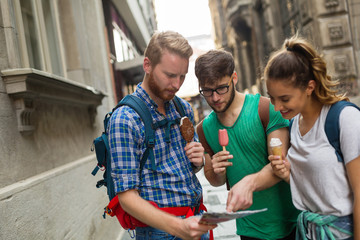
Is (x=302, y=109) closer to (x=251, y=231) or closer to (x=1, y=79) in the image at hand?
(x=251, y=231)

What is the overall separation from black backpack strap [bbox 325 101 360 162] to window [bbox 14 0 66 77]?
280 cm

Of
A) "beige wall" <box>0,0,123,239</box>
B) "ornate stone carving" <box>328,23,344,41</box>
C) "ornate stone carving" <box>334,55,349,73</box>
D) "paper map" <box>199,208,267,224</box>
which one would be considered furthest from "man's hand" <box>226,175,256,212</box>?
"ornate stone carving" <box>328,23,344,41</box>

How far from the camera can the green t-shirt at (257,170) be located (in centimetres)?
218

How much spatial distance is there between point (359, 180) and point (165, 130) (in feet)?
3.63

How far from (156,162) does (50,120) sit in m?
1.99

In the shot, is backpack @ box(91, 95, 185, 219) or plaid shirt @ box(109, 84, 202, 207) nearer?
plaid shirt @ box(109, 84, 202, 207)

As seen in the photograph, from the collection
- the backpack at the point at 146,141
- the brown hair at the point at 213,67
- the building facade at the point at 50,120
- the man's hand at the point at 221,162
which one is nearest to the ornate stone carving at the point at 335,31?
the building facade at the point at 50,120

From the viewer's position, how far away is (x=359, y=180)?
1.55 metres

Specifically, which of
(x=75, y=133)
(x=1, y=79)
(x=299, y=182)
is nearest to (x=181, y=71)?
(x=299, y=182)

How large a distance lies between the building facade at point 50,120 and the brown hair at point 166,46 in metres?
1.23

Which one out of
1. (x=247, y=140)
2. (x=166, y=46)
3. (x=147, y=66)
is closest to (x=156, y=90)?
(x=147, y=66)

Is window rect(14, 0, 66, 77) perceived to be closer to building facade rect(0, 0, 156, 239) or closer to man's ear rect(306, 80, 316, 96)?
building facade rect(0, 0, 156, 239)

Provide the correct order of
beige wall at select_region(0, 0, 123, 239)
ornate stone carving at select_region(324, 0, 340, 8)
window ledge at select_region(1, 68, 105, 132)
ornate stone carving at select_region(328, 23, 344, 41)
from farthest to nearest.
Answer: ornate stone carving at select_region(328, 23, 344, 41) < ornate stone carving at select_region(324, 0, 340, 8) < window ledge at select_region(1, 68, 105, 132) < beige wall at select_region(0, 0, 123, 239)

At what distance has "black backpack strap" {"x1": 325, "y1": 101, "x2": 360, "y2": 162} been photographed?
1.63 meters
